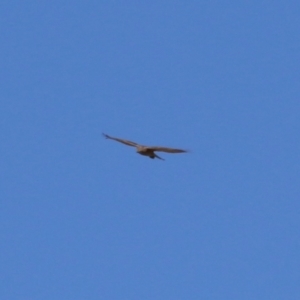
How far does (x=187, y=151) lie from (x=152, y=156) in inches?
137

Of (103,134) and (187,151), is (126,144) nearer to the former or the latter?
(103,134)

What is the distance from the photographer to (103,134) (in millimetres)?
56625

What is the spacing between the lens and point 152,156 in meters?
54.8

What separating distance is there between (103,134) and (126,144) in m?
1.31

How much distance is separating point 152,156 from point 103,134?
2.76 meters

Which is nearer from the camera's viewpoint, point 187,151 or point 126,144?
point 187,151

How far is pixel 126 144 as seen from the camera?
5578 centimetres

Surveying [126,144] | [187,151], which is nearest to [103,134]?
[126,144]

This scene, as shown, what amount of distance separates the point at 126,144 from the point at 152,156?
145 centimetres

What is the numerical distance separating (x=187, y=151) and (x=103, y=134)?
5992 millimetres

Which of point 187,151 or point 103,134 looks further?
point 103,134
